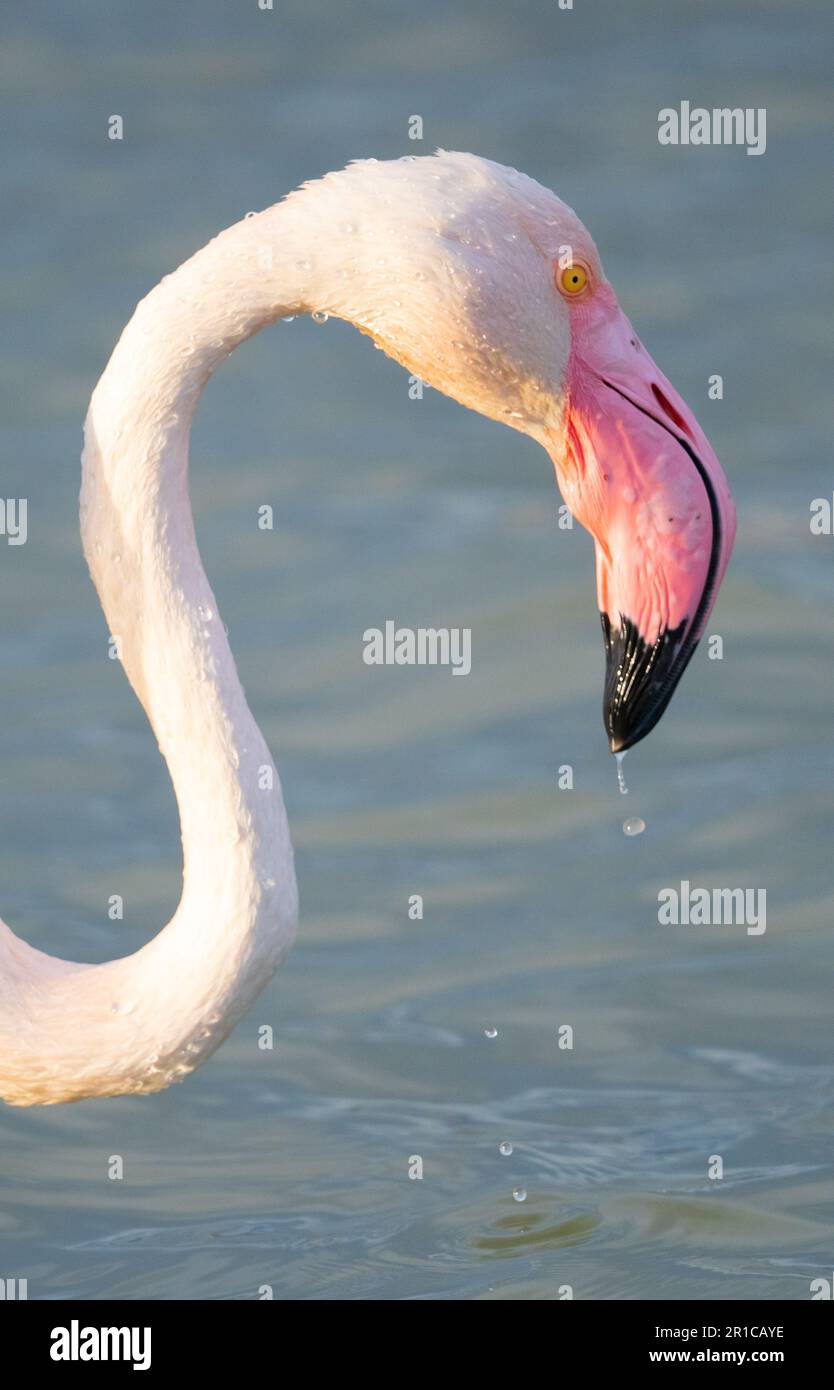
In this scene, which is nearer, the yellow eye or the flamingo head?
the flamingo head

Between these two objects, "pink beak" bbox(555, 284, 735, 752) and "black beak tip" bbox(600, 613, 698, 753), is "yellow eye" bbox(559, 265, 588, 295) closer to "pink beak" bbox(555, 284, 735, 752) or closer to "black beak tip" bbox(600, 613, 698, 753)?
"pink beak" bbox(555, 284, 735, 752)

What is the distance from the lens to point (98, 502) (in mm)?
3193

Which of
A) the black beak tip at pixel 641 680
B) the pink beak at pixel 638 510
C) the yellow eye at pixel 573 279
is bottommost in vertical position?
the black beak tip at pixel 641 680

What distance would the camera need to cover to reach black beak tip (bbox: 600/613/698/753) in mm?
3334

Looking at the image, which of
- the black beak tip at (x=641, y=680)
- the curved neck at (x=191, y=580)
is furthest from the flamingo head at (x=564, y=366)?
the curved neck at (x=191, y=580)

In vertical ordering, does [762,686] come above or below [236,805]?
above

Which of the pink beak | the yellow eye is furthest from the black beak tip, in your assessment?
the yellow eye

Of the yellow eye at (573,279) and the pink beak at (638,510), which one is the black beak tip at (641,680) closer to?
the pink beak at (638,510)

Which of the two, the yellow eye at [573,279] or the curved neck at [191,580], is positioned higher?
the yellow eye at [573,279]

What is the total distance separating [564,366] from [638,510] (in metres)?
0.25

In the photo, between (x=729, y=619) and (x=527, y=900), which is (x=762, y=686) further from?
(x=527, y=900)

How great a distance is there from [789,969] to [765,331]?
529cm

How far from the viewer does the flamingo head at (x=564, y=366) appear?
3135 millimetres
